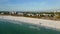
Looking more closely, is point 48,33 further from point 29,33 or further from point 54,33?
point 29,33

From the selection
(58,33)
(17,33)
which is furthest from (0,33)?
(58,33)

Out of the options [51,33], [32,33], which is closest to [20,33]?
[32,33]

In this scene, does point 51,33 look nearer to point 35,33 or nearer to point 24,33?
point 35,33

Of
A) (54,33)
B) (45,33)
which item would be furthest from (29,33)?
(54,33)

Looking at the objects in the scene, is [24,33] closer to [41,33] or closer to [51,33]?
[41,33]

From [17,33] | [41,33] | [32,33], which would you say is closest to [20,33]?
[17,33]
